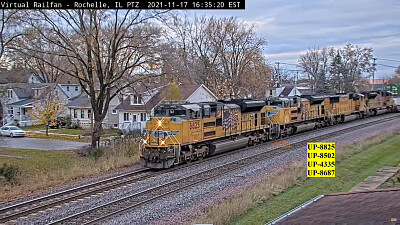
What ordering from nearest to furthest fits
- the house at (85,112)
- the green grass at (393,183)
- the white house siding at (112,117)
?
the green grass at (393,183)
the white house siding at (112,117)
the house at (85,112)

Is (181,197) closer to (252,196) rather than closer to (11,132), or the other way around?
(252,196)

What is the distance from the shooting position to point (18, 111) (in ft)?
225

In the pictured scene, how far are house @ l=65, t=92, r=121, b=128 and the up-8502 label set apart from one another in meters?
48.4

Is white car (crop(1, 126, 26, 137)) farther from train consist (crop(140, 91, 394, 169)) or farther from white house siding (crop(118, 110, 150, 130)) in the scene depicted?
train consist (crop(140, 91, 394, 169))

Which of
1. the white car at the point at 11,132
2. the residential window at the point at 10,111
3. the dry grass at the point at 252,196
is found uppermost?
the residential window at the point at 10,111

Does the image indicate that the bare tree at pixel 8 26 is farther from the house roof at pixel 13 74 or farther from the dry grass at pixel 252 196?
the dry grass at pixel 252 196

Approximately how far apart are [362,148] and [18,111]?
202 ft

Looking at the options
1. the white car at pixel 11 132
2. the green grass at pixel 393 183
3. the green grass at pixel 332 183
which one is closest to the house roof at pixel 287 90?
the white car at pixel 11 132

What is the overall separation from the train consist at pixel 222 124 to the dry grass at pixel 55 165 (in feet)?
8.57

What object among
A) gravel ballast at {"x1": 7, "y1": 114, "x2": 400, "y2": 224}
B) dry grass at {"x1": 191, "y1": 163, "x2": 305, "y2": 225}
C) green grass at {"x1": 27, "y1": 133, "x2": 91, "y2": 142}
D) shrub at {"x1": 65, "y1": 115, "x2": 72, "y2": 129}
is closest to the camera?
dry grass at {"x1": 191, "y1": 163, "x2": 305, "y2": 225}

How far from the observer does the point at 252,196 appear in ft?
41.8

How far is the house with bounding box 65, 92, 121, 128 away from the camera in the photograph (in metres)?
57.4

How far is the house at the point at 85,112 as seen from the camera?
5738cm

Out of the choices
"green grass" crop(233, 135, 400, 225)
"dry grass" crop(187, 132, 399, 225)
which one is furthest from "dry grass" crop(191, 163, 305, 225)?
"green grass" crop(233, 135, 400, 225)
